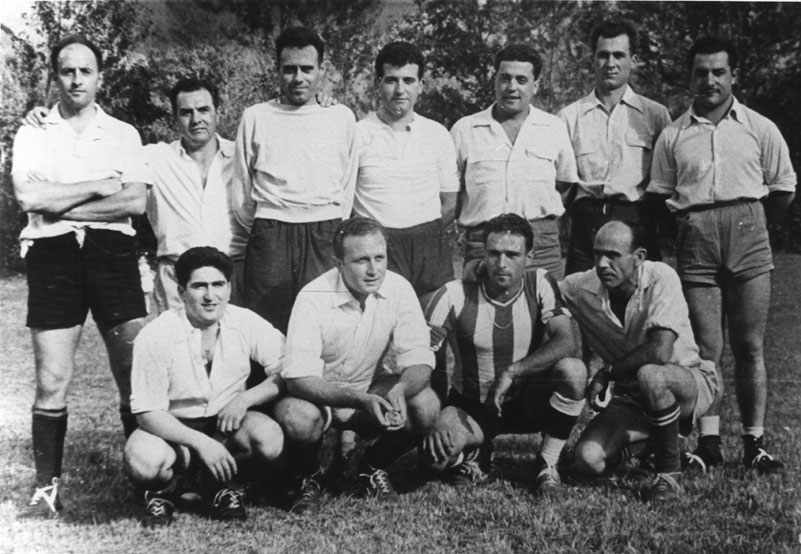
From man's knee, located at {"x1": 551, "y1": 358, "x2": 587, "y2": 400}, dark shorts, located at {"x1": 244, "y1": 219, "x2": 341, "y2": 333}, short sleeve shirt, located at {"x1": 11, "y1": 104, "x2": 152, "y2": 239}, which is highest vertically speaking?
short sleeve shirt, located at {"x1": 11, "y1": 104, "x2": 152, "y2": 239}

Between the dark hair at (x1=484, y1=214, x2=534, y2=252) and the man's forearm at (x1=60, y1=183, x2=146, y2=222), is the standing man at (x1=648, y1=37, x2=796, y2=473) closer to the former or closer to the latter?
the dark hair at (x1=484, y1=214, x2=534, y2=252)

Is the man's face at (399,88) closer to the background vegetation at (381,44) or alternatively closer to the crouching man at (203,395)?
the background vegetation at (381,44)

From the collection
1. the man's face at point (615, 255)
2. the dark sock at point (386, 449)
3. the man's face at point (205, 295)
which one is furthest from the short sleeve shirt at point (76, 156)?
the man's face at point (615, 255)

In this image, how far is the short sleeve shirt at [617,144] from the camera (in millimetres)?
4488

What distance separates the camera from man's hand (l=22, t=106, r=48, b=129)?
3.89 m

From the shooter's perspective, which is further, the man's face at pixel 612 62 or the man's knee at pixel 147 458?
the man's face at pixel 612 62

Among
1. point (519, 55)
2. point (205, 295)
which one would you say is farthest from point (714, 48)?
point (205, 295)

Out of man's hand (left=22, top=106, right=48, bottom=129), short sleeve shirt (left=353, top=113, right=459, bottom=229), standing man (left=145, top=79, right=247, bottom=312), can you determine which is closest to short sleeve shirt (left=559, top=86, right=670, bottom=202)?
short sleeve shirt (left=353, top=113, right=459, bottom=229)

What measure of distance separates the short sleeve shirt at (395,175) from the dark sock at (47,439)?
1.88 meters

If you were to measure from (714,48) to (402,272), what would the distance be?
2054mm

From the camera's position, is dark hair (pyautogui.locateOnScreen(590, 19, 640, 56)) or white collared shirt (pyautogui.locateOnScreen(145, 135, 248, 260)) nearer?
white collared shirt (pyautogui.locateOnScreen(145, 135, 248, 260))

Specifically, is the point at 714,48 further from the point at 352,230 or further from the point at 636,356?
the point at 352,230

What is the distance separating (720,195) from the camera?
4238 mm

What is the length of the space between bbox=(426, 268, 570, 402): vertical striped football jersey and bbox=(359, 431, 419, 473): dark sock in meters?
0.46
